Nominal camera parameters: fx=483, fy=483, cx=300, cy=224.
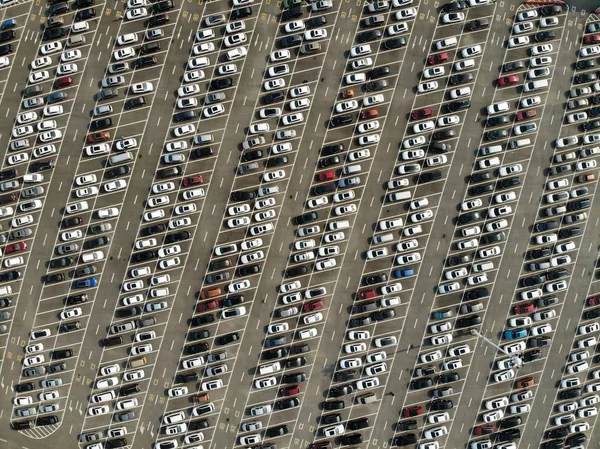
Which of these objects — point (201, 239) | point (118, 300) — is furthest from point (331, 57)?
point (118, 300)

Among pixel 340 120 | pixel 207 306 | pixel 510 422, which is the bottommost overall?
pixel 510 422

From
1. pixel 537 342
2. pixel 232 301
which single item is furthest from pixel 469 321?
pixel 232 301

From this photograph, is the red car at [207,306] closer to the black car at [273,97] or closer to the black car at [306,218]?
the black car at [306,218]

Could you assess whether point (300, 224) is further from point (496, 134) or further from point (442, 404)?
point (442, 404)

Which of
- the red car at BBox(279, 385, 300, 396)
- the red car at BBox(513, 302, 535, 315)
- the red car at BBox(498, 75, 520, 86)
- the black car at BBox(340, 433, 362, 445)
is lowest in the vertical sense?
the black car at BBox(340, 433, 362, 445)

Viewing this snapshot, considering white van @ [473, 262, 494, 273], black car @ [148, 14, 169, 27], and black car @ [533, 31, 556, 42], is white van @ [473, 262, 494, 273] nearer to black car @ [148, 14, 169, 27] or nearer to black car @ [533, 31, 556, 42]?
black car @ [533, 31, 556, 42]

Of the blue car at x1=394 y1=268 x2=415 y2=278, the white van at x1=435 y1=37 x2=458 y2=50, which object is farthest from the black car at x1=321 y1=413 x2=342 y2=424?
the white van at x1=435 y1=37 x2=458 y2=50
